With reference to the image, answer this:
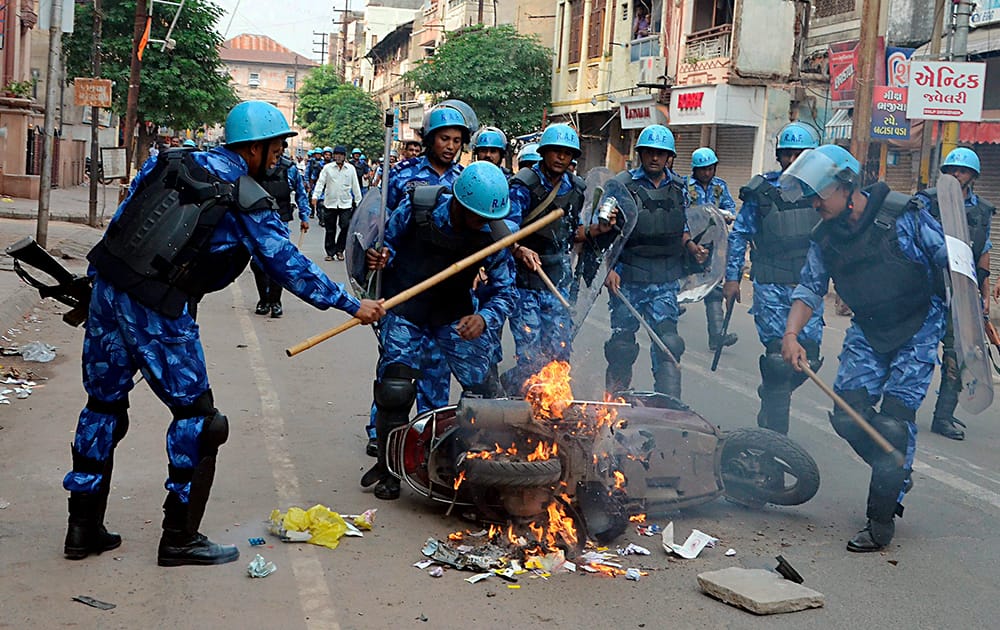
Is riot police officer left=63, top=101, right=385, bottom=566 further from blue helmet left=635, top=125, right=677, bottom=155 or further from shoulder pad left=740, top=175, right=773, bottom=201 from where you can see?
shoulder pad left=740, top=175, right=773, bottom=201

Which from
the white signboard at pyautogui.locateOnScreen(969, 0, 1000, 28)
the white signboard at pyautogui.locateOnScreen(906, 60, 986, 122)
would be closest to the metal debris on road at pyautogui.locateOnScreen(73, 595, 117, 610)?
the white signboard at pyautogui.locateOnScreen(906, 60, 986, 122)

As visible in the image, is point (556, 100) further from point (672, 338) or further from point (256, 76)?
point (256, 76)

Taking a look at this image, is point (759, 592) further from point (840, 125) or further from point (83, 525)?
point (840, 125)

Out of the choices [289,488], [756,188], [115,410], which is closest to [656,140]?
[756,188]

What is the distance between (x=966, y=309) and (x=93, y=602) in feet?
12.7

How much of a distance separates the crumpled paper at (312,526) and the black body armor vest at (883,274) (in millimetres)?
2622

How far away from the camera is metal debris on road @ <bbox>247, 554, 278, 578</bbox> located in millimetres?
4590

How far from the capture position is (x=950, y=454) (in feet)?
24.1

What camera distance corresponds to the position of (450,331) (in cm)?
601

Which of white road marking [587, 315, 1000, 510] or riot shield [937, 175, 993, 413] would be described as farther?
white road marking [587, 315, 1000, 510]

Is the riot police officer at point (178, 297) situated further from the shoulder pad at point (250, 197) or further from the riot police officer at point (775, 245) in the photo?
the riot police officer at point (775, 245)

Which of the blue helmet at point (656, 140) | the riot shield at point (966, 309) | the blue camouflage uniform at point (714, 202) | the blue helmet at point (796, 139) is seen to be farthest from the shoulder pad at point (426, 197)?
the blue camouflage uniform at point (714, 202)

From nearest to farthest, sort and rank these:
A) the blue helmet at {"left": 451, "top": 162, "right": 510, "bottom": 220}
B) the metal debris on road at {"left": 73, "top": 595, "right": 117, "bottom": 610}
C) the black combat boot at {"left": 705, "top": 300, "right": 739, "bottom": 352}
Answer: the metal debris on road at {"left": 73, "top": 595, "right": 117, "bottom": 610} → the blue helmet at {"left": 451, "top": 162, "right": 510, "bottom": 220} → the black combat boot at {"left": 705, "top": 300, "right": 739, "bottom": 352}

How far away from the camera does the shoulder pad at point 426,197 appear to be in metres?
5.84
